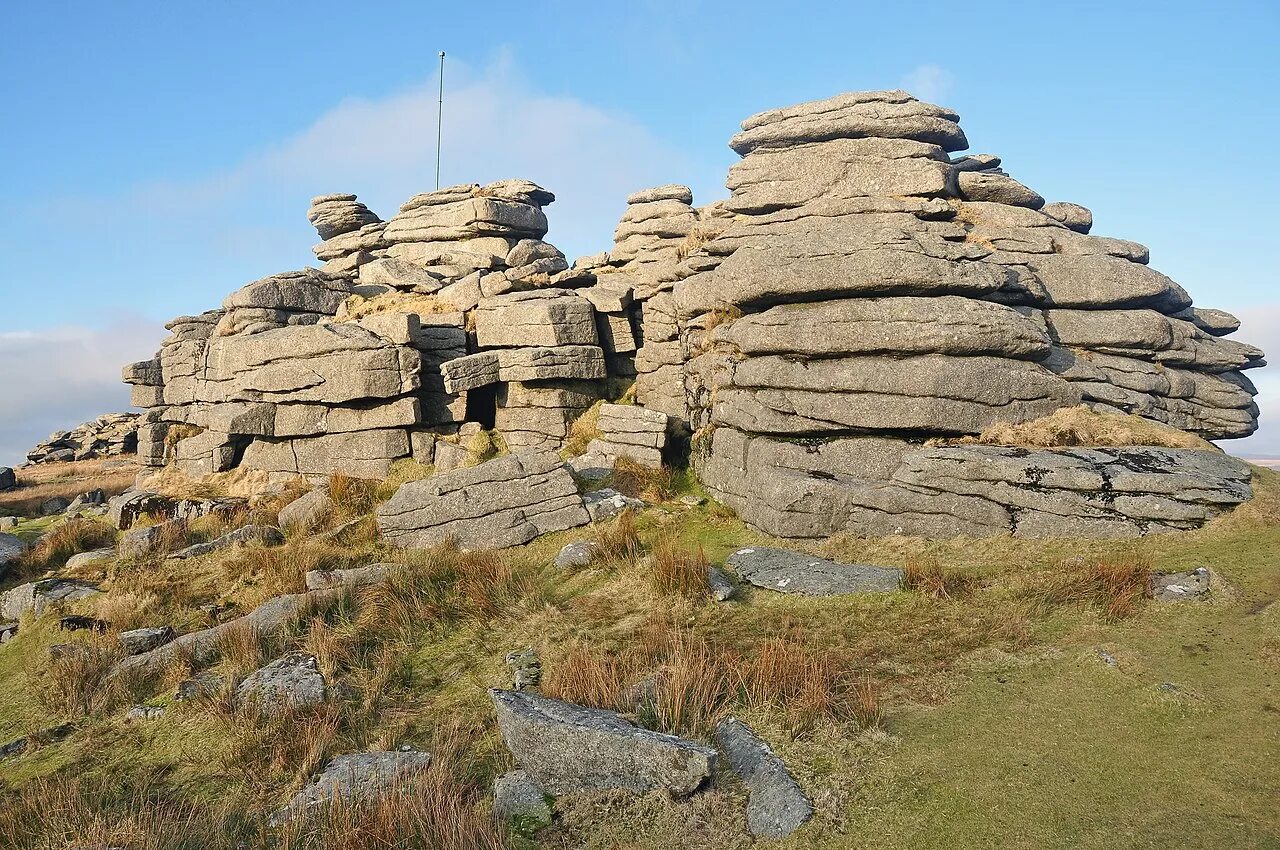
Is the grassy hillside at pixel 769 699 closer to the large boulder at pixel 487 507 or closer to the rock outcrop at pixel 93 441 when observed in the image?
the large boulder at pixel 487 507

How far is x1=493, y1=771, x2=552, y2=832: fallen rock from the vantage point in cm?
604

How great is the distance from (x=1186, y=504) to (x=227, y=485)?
22776mm

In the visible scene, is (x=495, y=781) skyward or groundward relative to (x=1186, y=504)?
groundward

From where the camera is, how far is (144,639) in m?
11.6

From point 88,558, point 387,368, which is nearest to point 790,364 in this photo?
point 387,368

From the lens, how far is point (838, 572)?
10758mm

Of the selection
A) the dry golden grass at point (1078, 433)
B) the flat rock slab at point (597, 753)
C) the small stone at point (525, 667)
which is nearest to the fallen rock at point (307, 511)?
the small stone at point (525, 667)

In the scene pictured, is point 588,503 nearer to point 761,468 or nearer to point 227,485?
point 761,468

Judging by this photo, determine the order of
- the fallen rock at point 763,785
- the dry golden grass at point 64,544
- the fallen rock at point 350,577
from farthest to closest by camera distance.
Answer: the dry golden grass at point 64,544
the fallen rock at point 350,577
the fallen rock at point 763,785

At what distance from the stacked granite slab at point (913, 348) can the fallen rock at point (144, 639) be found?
1014 cm

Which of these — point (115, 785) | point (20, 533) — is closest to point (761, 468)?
point (115, 785)

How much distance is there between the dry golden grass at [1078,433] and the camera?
1333cm

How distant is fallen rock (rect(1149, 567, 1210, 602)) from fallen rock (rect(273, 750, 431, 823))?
29.2ft

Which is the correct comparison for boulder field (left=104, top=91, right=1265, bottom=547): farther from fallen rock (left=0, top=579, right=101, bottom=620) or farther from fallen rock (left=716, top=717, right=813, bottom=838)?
fallen rock (left=716, top=717, right=813, bottom=838)
